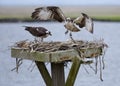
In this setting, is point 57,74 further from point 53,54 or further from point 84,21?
point 84,21

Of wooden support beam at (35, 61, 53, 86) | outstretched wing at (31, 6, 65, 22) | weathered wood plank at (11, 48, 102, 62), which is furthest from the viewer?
wooden support beam at (35, 61, 53, 86)

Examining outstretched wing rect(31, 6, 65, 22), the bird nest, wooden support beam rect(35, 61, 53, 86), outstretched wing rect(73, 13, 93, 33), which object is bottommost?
wooden support beam rect(35, 61, 53, 86)

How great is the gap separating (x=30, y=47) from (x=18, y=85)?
5816mm

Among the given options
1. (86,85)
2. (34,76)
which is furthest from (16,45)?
(34,76)

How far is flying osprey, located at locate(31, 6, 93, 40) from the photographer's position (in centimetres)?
389

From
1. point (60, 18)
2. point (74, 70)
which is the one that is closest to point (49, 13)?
point (60, 18)

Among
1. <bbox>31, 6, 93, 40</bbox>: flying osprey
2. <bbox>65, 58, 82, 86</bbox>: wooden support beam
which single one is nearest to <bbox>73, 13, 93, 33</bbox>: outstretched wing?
<bbox>31, 6, 93, 40</bbox>: flying osprey

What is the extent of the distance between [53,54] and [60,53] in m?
0.06

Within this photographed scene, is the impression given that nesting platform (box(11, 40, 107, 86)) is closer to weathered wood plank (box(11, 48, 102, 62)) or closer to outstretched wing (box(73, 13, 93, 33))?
weathered wood plank (box(11, 48, 102, 62))

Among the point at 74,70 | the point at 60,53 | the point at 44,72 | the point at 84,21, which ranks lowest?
the point at 44,72

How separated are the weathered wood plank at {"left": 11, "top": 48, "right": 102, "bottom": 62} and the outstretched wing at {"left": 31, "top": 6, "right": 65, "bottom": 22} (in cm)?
26

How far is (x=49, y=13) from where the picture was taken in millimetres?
3891

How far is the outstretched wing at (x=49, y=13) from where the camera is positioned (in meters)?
3.89

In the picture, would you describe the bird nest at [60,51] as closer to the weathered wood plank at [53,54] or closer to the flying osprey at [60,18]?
the weathered wood plank at [53,54]
